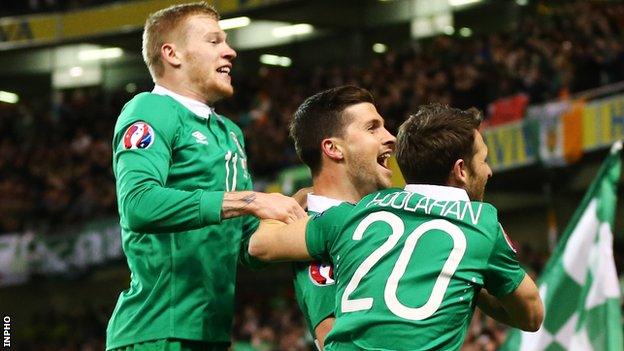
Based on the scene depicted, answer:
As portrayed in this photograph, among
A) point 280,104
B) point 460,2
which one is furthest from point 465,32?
point 280,104

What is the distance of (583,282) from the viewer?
5.86m

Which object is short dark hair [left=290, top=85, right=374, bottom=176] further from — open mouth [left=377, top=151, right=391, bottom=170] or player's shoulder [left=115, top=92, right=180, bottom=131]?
Answer: player's shoulder [left=115, top=92, right=180, bottom=131]

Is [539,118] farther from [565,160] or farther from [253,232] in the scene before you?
[253,232]

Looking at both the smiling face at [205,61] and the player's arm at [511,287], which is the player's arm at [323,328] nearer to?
the player's arm at [511,287]

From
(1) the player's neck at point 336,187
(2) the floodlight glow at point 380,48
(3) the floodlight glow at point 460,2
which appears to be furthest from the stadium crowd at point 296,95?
(1) the player's neck at point 336,187

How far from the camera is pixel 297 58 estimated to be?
22969mm

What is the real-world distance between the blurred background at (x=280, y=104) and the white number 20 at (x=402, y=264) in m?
6.43

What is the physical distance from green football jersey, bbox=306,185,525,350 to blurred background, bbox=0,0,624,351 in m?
6.38

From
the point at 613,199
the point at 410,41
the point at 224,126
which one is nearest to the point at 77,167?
the point at 410,41

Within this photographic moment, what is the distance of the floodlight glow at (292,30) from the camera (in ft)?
74.9

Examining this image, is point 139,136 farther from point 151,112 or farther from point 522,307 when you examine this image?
point 522,307

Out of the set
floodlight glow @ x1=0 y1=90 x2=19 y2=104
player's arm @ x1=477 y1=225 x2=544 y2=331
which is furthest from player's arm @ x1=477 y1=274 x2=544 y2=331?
floodlight glow @ x1=0 y1=90 x2=19 y2=104

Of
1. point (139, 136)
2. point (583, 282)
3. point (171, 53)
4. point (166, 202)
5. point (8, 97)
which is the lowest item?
point (8, 97)

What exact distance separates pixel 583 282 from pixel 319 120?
2622 mm
